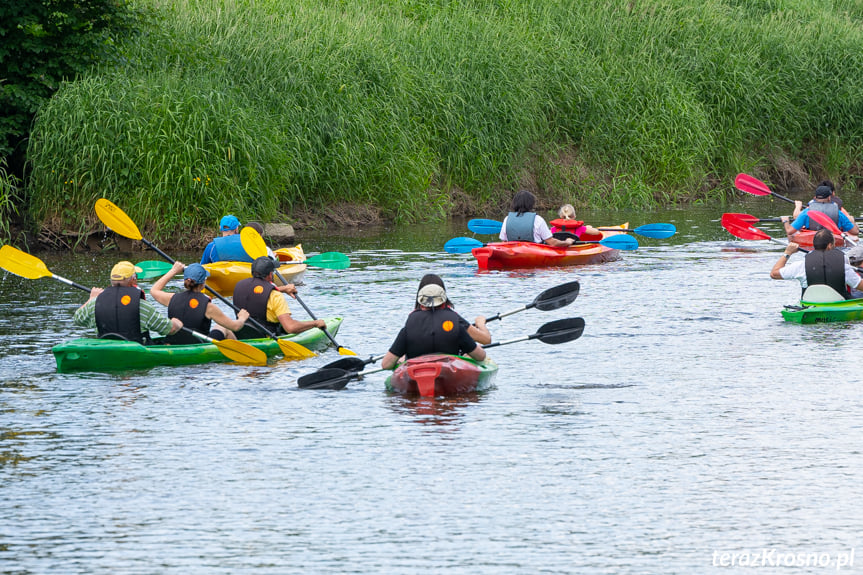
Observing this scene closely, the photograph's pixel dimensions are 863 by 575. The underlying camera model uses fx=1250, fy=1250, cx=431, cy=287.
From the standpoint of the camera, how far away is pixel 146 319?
392 inches

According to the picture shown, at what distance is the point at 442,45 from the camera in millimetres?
22859

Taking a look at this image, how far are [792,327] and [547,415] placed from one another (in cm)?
412

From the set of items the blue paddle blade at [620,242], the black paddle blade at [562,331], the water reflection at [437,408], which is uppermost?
the black paddle blade at [562,331]

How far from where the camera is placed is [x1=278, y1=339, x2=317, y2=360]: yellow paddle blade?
10430 mm

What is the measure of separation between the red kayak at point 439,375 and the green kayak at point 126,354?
186cm

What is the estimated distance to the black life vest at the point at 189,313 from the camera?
10414mm

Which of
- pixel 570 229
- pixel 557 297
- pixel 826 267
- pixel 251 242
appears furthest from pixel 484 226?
pixel 557 297

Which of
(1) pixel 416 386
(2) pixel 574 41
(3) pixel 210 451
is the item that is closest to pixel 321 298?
(1) pixel 416 386

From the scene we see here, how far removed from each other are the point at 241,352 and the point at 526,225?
6832 millimetres

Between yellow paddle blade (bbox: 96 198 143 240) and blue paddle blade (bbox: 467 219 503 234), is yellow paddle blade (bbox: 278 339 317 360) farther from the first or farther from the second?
blue paddle blade (bbox: 467 219 503 234)

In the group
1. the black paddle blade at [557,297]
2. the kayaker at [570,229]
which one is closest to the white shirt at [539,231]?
the kayaker at [570,229]

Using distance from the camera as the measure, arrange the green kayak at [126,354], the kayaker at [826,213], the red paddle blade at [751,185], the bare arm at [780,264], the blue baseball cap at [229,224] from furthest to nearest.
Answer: the red paddle blade at [751,185]
the kayaker at [826,213]
the blue baseball cap at [229,224]
the bare arm at [780,264]
the green kayak at [126,354]

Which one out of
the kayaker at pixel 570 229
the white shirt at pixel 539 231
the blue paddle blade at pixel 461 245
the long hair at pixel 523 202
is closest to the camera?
the long hair at pixel 523 202

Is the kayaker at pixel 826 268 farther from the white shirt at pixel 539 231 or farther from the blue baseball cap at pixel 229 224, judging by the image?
the blue baseball cap at pixel 229 224
